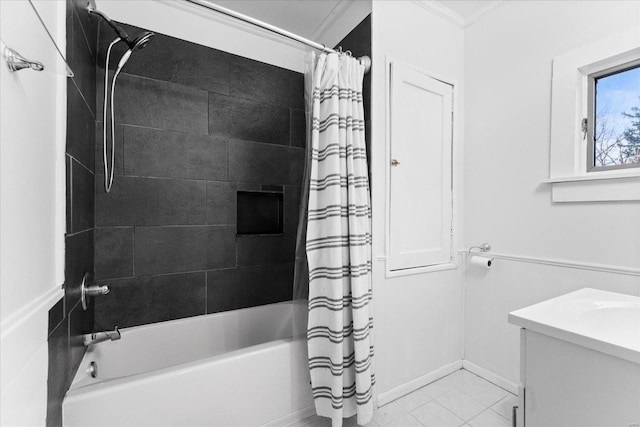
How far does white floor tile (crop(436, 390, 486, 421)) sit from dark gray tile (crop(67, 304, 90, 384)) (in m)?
1.90

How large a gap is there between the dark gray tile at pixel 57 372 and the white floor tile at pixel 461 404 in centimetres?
186

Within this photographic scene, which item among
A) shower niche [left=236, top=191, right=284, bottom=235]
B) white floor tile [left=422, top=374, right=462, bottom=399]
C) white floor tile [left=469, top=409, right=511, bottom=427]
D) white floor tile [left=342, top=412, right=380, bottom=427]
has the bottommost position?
white floor tile [left=342, top=412, right=380, bottom=427]

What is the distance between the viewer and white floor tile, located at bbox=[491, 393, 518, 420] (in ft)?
5.43

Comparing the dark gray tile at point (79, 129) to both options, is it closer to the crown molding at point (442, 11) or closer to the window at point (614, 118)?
the crown molding at point (442, 11)

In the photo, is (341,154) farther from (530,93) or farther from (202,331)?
(202,331)

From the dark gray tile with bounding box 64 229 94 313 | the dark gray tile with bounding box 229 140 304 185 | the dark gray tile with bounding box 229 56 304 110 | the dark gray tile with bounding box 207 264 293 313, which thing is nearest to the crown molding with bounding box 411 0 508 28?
the dark gray tile with bounding box 229 56 304 110

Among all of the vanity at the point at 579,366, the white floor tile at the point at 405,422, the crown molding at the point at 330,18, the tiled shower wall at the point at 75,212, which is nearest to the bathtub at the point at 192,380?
the tiled shower wall at the point at 75,212

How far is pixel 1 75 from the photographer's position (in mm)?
604

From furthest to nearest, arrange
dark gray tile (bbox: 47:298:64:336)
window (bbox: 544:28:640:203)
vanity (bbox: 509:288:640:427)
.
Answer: window (bbox: 544:28:640:203)
dark gray tile (bbox: 47:298:64:336)
vanity (bbox: 509:288:640:427)

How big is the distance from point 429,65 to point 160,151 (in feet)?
6.01

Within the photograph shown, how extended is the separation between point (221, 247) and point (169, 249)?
32 centimetres

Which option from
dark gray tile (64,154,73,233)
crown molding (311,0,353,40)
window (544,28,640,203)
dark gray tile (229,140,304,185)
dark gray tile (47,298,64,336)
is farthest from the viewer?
dark gray tile (229,140,304,185)

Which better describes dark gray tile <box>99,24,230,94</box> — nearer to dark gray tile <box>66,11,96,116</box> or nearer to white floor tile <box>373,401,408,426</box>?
dark gray tile <box>66,11,96,116</box>

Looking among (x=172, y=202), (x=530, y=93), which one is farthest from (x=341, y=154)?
(x=530, y=93)
